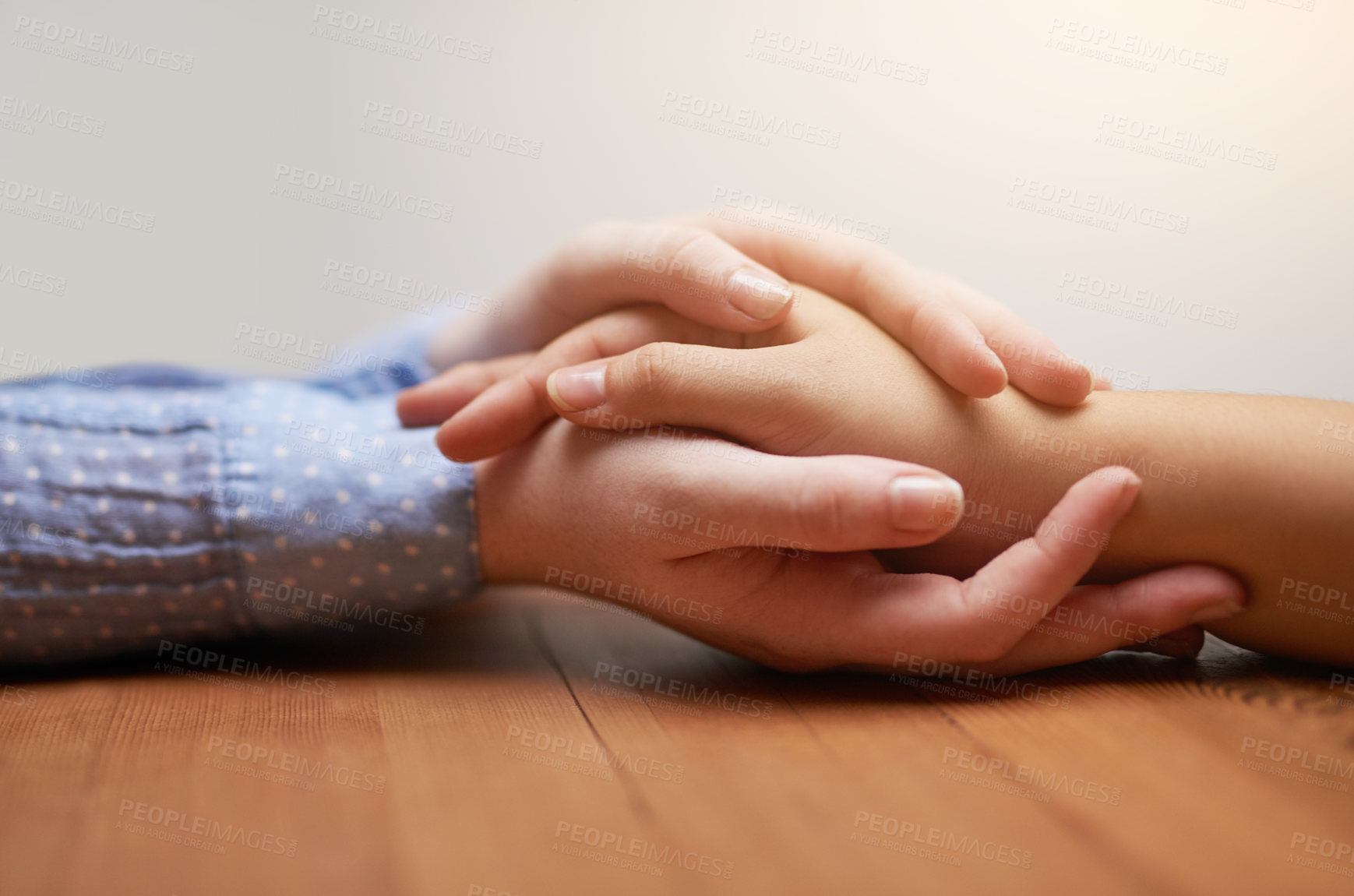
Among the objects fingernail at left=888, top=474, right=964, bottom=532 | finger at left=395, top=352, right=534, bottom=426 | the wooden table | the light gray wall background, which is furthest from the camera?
the light gray wall background

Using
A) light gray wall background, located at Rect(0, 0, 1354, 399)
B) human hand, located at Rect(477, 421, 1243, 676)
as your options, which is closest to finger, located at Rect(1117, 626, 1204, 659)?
human hand, located at Rect(477, 421, 1243, 676)

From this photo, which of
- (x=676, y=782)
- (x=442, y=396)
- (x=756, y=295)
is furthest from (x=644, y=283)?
(x=676, y=782)

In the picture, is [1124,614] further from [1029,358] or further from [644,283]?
[644,283]

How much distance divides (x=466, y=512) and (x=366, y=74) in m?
1.55

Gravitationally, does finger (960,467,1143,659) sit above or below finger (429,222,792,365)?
below

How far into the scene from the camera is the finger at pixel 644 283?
717 mm

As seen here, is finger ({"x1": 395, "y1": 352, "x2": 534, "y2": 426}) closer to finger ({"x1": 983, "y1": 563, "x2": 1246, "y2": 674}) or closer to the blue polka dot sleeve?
the blue polka dot sleeve

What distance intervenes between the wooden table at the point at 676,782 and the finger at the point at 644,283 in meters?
0.31

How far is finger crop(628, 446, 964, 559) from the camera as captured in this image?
22.8 inches

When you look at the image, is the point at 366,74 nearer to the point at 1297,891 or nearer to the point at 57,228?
the point at 57,228

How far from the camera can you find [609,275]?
0.81m

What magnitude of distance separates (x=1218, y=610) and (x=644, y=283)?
535mm

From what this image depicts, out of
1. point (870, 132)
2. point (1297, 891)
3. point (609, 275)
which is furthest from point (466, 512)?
point (870, 132)

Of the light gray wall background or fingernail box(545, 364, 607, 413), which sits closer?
fingernail box(545, 364, 607, 413)
